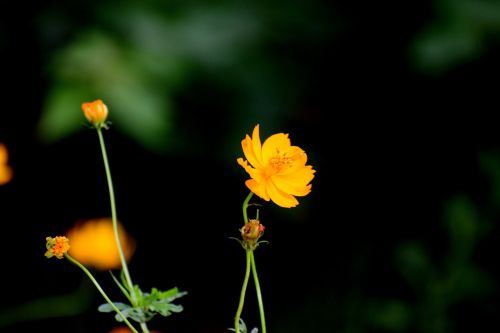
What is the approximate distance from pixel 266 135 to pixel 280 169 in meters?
0.84

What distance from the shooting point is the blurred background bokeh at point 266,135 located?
1.36 meters

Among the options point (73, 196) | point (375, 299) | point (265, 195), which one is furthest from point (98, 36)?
point (265, 195)

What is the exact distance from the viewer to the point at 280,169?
1.83 ft

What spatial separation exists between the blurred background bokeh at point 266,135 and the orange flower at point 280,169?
681 mm

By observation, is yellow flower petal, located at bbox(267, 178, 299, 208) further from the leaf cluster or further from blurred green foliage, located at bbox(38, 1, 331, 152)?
blurred green foliage, located at bbox(38, 1, 331, 152)

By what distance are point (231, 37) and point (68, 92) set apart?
34 centimetres

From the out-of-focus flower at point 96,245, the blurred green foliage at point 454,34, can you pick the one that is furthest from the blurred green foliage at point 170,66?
the out-of-focus flower at point 96,245

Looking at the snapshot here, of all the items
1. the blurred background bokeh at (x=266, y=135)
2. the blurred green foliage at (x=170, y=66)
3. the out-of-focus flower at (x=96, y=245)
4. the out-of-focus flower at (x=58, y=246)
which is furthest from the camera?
the blurred background bokeh at (x=266, y=135)

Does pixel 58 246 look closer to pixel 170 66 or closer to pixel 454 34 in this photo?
pixel 170 66

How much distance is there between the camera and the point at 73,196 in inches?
59.4

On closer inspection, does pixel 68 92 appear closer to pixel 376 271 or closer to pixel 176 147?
pixel 176 147

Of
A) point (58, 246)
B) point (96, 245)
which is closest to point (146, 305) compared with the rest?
point (58, 246)

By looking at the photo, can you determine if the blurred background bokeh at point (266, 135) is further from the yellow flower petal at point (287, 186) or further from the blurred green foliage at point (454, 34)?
the yellow flower petal at point (287, 186)

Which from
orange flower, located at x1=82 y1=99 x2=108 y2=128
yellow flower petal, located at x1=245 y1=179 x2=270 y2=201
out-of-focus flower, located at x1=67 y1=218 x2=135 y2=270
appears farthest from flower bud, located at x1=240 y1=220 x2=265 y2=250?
out-of-focus flower, located at x1=67 y1=218 x2=135 y2=270
